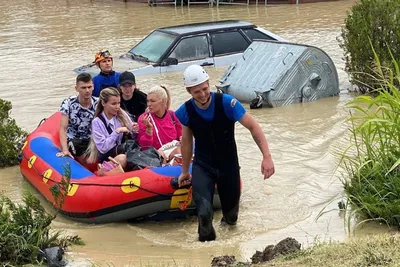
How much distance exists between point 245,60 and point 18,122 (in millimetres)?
4242

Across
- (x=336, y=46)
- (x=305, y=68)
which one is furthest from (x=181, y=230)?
(x=336, y=46)

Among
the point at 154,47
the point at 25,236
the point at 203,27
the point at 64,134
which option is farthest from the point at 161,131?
the point at 203,27

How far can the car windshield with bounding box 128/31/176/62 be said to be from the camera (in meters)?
14.4

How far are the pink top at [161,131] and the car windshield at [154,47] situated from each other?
6386 mm

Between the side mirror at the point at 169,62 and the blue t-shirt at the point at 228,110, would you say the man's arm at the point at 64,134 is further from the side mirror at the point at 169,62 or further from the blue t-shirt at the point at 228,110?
the side mirror at the point at 169,62

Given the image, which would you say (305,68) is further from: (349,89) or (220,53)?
(220,53)

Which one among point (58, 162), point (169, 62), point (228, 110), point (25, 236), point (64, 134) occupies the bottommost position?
point (169, 62)

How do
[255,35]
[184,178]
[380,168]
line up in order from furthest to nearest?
1. [255,35]
2. [184,178]
3. [380,168]

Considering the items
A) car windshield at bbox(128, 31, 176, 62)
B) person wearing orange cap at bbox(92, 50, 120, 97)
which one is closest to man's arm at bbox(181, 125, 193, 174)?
person wearing orange cap at bbox(92, 50, 120, 97)

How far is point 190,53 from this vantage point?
14438 mm

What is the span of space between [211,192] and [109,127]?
1.77 m

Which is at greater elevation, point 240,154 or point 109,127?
point 109,127

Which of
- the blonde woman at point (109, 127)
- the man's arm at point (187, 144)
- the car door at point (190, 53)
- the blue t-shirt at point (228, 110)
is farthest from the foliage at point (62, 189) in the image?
the car door at point (190, 53)

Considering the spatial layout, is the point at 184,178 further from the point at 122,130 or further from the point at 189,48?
the point at 189,48
